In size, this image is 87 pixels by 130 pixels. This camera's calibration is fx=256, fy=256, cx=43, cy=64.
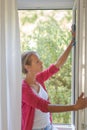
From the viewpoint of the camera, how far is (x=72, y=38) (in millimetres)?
1887

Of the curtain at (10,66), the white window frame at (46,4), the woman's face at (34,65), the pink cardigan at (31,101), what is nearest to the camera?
the curtain at (10,66)

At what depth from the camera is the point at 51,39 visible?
2.08 meters

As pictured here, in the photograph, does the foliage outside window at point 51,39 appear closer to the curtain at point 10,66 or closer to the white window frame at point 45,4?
the white window frame at point 45,4

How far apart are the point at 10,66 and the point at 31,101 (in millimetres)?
271

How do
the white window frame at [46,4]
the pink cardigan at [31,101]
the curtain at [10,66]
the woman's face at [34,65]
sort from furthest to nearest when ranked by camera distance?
the white window frame at [46,4] → the woman's face at [34,65] → the pink cardigan at [31,101] → the curtain at [10,66]

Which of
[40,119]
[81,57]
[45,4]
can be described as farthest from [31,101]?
[45,4]

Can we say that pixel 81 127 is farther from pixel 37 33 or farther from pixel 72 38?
pixel 37 33

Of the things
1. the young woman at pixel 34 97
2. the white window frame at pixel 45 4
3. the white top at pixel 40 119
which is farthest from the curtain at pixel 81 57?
the white window frame at pixel 45 4

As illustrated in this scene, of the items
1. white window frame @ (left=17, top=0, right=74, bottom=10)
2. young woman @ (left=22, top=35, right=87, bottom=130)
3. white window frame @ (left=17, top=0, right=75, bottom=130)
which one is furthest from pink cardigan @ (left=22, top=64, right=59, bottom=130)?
white window frame @ (left=17, top=0, right=74, bottom=10)

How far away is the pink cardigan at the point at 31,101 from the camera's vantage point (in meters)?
1.58

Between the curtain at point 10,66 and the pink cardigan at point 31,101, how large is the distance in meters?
0.13

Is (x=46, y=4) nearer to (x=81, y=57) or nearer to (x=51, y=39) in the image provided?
Answer: (x=51, y=39)

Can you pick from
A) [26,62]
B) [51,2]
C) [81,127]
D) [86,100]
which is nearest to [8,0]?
[26,62]

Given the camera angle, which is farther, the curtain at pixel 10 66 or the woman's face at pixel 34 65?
the woman's face at pixel 34 65
